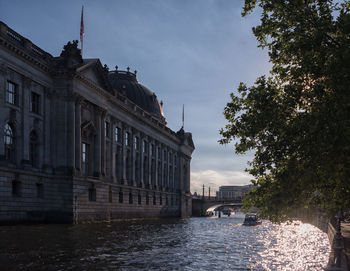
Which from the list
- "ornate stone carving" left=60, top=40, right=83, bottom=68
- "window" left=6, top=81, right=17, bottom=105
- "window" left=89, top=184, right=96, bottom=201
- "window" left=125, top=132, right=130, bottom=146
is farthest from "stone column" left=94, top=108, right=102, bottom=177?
"window" left=6, top=81, right=17, bottom=105

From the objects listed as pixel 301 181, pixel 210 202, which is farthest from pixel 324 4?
pixel 210 202

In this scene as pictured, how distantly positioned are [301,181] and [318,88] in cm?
424

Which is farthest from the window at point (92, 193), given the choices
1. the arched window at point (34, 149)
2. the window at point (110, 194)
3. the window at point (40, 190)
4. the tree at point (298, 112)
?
the tree at point (298, 112)

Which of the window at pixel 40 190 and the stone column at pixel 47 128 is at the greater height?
the stone column at pixel 47 128

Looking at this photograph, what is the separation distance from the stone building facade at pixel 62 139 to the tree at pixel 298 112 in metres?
31.2

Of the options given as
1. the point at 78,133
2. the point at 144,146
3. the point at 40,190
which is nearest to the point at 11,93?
the point at 40,190

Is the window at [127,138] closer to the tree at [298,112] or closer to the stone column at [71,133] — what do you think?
the stone column at [71,133]

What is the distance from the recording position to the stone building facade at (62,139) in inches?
1847

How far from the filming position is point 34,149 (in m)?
52.3

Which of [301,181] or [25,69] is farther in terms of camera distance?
[25,69]

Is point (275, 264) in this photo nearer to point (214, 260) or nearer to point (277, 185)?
point (214, 260)

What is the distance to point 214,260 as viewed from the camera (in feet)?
82.3

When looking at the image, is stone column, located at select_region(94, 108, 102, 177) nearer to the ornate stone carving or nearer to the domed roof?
the ornate stone carving

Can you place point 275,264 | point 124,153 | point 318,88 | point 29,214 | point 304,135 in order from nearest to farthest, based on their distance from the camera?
point 318,88 → point 304,135 → point 275,264 → point 29,214 → point 124,153
